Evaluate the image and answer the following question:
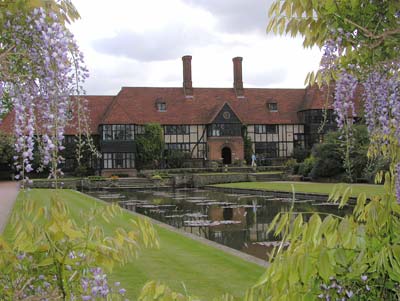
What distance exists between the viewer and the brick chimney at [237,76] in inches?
2092

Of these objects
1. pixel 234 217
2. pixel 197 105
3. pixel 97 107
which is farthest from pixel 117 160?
pixel 234 217

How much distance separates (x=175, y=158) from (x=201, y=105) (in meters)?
6.97

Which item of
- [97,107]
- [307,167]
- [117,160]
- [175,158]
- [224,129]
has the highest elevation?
[97,107]

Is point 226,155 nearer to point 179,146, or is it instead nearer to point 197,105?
point 179,146

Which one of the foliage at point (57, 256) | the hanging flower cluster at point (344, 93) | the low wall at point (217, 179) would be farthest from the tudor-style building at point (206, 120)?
the foliage at point (57, 256)

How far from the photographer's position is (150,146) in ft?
156

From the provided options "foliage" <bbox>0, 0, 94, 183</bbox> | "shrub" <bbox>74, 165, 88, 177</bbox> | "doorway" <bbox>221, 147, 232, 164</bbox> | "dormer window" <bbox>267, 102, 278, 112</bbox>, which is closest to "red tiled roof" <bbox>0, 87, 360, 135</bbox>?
"dormer window" <bbox>267, 102, 278, 112</bbox>

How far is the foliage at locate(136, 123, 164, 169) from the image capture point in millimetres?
47625

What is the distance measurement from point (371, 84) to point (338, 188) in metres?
0.82

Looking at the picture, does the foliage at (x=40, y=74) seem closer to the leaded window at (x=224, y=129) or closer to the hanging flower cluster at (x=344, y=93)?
the hanging flower cluster at (x=344, y=93)

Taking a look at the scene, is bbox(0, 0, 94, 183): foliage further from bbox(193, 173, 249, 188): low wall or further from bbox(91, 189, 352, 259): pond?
bbox(193, 173, 249, 188): low wall

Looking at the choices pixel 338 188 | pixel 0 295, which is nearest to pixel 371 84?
pixel 338 188

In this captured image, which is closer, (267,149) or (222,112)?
(222,112)

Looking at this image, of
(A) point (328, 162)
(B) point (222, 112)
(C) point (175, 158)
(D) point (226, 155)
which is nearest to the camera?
(A) point (328, 162)
